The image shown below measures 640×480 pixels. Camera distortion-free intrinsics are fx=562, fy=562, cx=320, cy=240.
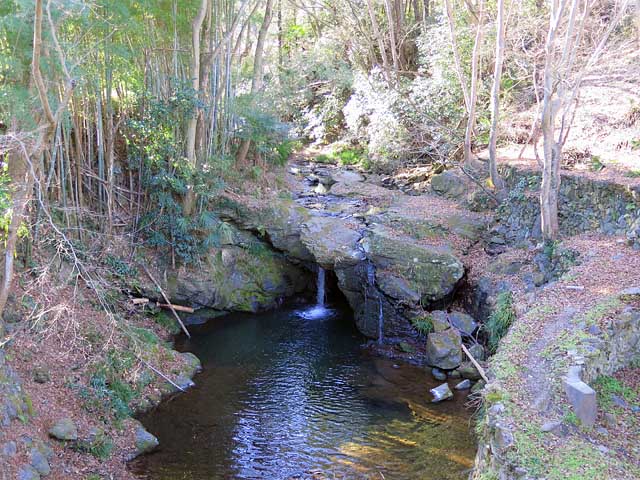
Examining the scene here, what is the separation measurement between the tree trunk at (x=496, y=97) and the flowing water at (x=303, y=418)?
18.3ft

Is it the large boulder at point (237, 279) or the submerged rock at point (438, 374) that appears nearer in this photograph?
the submerged rock at point (438, 374)

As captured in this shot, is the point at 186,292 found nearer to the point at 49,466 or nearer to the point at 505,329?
the point at 49,466

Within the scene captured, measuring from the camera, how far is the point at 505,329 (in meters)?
10.4

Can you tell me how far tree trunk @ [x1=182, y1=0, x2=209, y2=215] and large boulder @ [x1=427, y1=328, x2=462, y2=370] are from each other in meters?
6.05

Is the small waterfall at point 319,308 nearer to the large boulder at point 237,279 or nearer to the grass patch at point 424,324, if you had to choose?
the large boulder at point 237,279

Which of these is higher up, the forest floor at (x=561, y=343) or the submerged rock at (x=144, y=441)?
the forest floor at (x=561, y=343)

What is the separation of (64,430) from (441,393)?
6.09 meters

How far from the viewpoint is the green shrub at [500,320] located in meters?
10.4

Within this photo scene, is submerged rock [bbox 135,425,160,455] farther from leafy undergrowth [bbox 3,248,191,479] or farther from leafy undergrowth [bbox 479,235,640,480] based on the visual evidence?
leafy undergrowth [bbox 479,235,640,480]

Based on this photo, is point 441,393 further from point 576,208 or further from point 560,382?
point 576,208

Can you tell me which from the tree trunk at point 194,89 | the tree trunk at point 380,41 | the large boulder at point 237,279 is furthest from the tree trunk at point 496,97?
the tree trunk at point 194,89

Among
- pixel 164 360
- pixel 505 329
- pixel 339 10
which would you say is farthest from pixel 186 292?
pixel 339 10

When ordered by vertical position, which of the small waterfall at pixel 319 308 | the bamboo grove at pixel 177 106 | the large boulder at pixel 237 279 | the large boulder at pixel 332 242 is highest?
the bamboo grove at pixel 177 106

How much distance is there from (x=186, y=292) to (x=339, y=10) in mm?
13768
